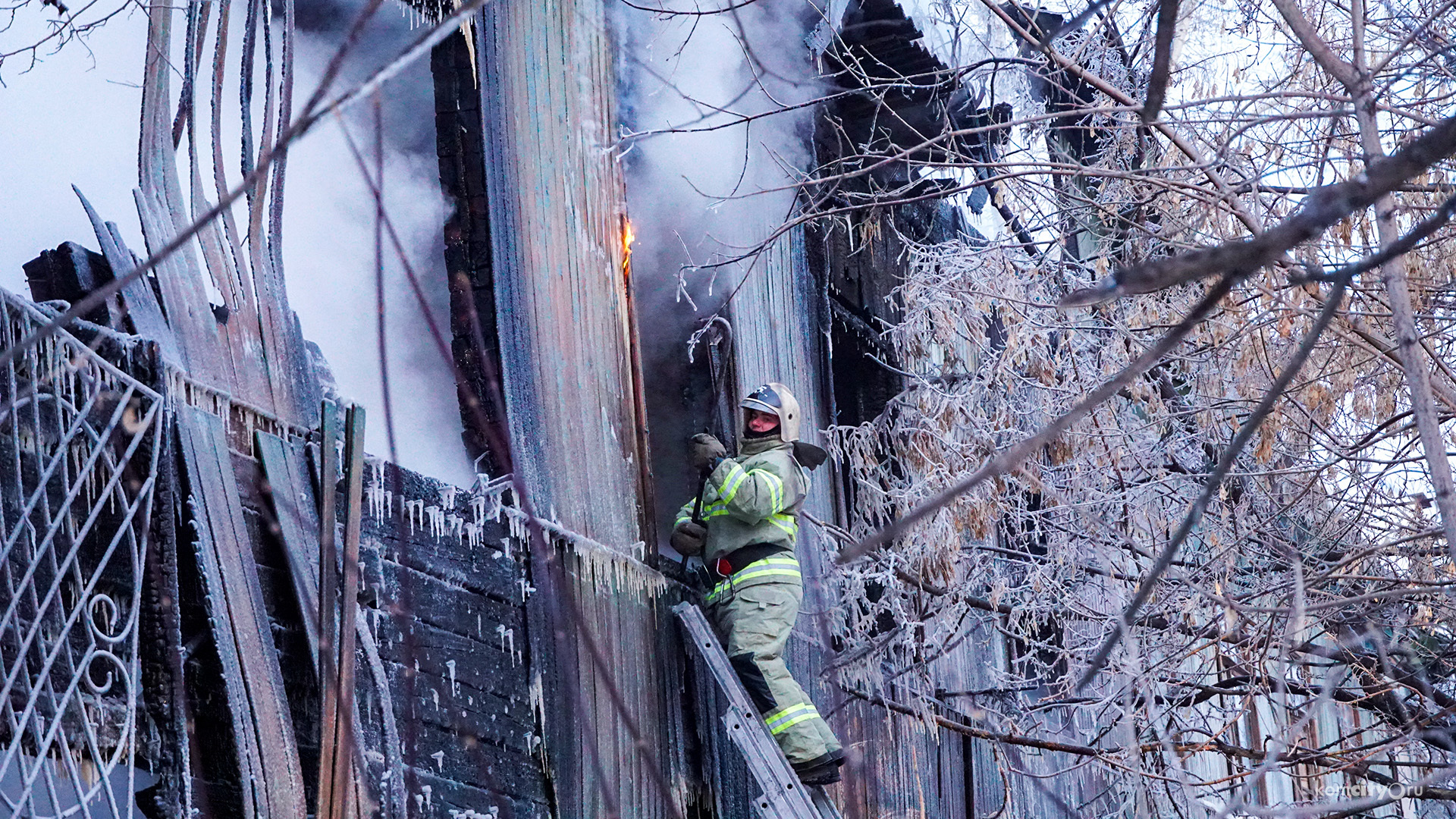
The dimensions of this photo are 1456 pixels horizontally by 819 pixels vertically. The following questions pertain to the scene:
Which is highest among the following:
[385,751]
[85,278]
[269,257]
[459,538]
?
[269,257]

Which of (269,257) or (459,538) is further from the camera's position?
(459,538)

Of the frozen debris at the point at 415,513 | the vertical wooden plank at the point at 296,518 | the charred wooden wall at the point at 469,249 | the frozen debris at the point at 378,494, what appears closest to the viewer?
the vertical wooden plank at the point at 296,518

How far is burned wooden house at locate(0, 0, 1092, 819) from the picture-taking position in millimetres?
3910

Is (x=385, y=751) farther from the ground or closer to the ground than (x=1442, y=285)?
closer to the ground

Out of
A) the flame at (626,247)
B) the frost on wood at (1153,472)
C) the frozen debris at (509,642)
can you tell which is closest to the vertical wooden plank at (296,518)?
the frozen debris at (509,642)

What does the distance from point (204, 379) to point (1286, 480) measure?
501cm

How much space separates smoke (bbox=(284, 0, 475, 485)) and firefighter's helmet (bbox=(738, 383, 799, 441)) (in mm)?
1251

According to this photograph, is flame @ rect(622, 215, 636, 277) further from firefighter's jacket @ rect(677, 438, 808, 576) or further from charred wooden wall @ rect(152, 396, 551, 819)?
charred wooden wall @ rect(152, 396, 551, 819)

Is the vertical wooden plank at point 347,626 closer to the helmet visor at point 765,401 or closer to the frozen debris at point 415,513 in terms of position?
the frozen debris at point 415,513

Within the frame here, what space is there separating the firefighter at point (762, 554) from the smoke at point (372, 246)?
3.29 feet

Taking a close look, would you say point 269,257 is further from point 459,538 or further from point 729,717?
point 729,717

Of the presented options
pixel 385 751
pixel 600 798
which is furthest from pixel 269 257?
pixel 600 798

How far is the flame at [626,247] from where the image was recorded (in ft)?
21.7

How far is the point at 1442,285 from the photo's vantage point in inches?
241
